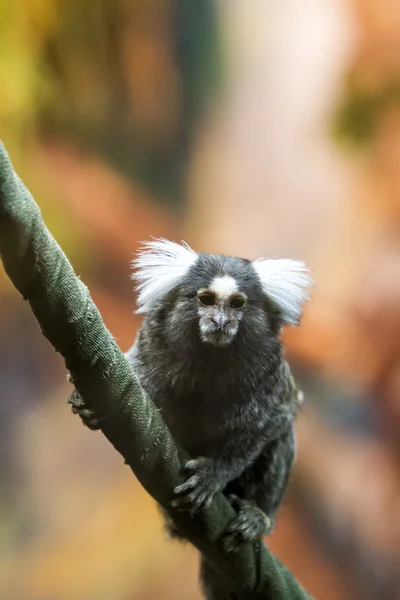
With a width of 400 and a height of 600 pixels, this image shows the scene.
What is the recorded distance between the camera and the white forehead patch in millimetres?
1666

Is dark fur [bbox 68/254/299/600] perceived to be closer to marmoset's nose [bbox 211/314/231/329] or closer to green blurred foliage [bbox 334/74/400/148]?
marmoset's nose [bbox 211/314/231/329]

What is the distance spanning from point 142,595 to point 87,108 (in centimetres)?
224

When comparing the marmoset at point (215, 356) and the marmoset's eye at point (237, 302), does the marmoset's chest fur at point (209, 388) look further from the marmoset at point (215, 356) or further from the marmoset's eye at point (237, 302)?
the marmoset's eye at point (237, 302)

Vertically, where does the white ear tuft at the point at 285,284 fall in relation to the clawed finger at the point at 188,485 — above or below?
above

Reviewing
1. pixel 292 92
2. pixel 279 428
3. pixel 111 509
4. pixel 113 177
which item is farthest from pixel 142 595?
pixel 292 92

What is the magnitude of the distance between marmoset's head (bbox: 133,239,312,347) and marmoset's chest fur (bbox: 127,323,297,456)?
74mm

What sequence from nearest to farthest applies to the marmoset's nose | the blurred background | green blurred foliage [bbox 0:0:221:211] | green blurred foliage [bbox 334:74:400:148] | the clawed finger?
the marmoset's nose
the clawed finger
the blurred background
green blurred foliage [bbox 0:0:221:211]
green blurred foliage [bbox 334:74:400:148]

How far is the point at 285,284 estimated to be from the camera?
72.8 inches

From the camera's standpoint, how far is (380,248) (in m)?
3.32

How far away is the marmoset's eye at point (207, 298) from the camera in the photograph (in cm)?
167

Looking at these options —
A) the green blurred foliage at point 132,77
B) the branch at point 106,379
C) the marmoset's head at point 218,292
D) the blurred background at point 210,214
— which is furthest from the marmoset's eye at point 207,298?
the green blurred foliage at point 132,77

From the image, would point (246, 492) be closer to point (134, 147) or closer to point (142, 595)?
point (142, 595)

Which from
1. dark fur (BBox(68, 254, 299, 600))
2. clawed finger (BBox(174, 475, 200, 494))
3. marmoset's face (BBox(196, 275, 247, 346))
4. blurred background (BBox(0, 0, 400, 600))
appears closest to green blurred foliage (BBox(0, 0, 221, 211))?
blurred background (BBox(0, 0, 400, 600))

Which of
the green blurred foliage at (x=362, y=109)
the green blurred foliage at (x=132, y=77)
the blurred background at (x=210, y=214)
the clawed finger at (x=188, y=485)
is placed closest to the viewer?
the clawed finger at (x=188, y=485)
